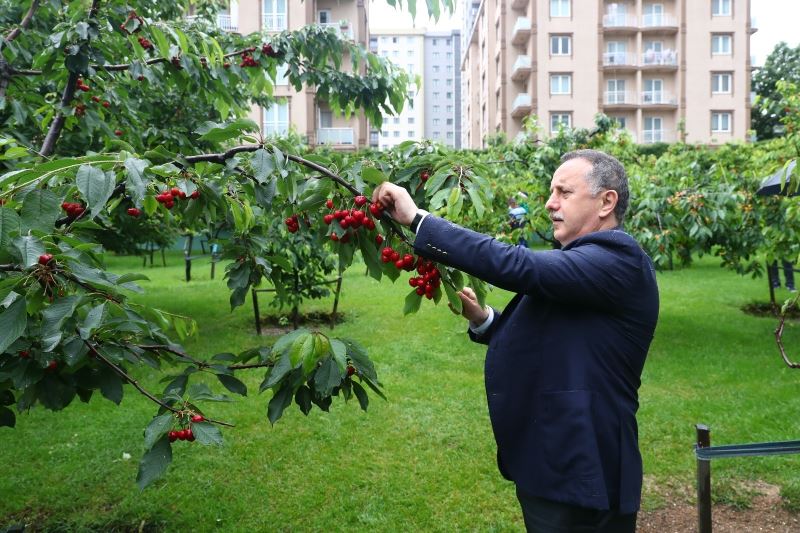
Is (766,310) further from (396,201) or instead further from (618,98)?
(618,98)

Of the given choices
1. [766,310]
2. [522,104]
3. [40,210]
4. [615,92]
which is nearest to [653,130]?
[615,92]

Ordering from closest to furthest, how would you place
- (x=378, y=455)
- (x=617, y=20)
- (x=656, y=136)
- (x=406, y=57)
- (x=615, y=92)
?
(x=378, y=455), (x=617, y=20), (x=615, y=92), (x=656, y=136), (x=406, y=57)

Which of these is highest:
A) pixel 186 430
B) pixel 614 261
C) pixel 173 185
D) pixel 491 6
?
pixel 491 6

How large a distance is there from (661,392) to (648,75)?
30.3 metres

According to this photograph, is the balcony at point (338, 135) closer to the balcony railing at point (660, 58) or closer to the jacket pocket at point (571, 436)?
the balcony railing at point (660, 58)

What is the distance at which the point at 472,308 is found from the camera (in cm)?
231

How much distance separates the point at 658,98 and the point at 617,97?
2.21 m

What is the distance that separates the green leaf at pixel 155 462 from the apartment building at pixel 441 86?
95888mm

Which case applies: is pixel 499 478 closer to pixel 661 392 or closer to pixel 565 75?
pixel 661 392

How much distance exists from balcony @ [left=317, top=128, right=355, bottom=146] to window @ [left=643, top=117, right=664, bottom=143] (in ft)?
53.8

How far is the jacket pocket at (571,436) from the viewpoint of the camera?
177 cm

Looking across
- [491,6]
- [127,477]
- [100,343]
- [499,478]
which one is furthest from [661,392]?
[491,6]

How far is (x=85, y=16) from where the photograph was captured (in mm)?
3424

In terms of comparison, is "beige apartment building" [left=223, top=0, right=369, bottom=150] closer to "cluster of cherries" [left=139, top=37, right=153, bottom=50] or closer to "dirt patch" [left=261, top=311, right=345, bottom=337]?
"dirt patch" [left=261, top=311, right=345, bottom=337]
